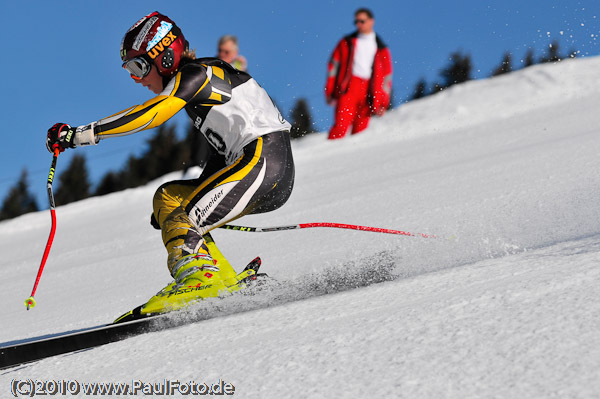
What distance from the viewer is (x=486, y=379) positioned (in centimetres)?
173

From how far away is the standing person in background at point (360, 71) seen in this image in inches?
348

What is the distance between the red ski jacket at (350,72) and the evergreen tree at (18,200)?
32.0 metres

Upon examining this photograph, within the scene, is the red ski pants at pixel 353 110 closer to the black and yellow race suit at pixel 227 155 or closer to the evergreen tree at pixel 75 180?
the black and yellow race suit at pixel 227 155

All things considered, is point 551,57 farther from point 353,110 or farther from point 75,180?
point 75,180

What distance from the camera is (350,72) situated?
9.06m

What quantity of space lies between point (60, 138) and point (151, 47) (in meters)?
0.63

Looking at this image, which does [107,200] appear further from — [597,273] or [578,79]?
[597,273]

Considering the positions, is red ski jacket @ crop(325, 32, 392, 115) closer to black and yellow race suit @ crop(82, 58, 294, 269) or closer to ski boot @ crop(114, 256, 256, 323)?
black and yellow race suit @ crop(82, 58, 294, 269)

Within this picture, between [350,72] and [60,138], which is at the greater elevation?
[350,72]

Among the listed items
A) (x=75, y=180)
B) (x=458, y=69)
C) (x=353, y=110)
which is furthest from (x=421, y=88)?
(x=353, y=110)

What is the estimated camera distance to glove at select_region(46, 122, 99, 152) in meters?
3.03

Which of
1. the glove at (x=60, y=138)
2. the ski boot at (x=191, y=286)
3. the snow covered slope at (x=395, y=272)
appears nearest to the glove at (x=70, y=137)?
the glove at (x=60, y=138)

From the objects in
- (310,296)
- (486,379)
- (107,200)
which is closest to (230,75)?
(310,296)

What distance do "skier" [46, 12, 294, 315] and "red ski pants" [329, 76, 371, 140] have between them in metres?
5.70
